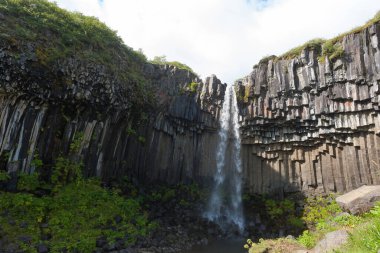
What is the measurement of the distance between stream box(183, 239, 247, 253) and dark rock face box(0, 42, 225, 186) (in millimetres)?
6422

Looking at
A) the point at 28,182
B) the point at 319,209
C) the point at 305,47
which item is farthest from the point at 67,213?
the point at 305,47

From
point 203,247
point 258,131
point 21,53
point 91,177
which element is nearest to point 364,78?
point 258,131

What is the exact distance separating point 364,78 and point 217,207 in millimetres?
12567

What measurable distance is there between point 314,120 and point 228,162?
Result: 23.4 ft

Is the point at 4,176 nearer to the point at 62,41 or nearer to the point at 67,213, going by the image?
the point at 67,213

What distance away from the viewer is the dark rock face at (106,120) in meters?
15.3

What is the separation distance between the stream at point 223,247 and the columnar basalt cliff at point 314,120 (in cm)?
584

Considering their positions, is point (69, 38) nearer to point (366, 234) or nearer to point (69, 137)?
point (69, 137)

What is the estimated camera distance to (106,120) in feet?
63.0

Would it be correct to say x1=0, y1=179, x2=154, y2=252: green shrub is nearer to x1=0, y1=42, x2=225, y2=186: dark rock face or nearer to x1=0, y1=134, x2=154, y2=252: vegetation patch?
x1=0, y1=134, x2=154, y2=252: vegetation patch

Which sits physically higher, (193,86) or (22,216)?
(193,86)

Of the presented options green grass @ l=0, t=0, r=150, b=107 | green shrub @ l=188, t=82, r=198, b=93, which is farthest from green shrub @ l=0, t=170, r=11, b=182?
green shrub @ l=188, t=82, r=198, b=93

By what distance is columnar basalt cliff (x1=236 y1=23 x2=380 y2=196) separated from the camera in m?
18.8

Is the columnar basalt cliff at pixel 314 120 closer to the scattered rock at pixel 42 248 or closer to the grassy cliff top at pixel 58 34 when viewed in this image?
the grassy cliff top at pixel 58 34
